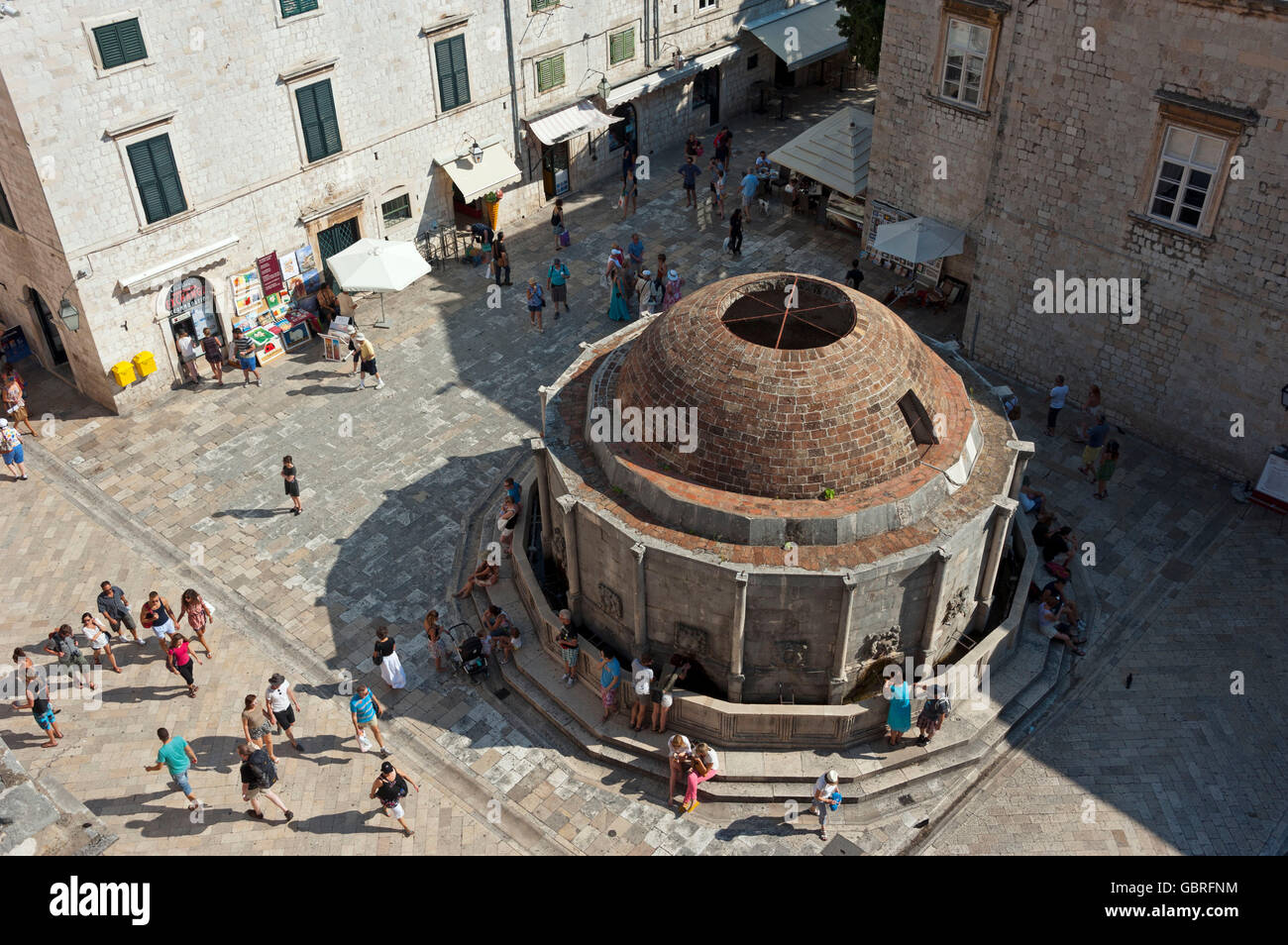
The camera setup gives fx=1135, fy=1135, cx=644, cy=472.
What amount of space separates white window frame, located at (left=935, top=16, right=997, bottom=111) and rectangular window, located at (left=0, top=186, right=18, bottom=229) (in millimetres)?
23524

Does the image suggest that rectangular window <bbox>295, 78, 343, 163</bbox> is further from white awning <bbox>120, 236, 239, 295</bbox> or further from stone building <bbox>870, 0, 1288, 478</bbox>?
stone building <bbox>870, 0, 1288, 478</bbox>

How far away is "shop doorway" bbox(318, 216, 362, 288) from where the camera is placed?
3253cm

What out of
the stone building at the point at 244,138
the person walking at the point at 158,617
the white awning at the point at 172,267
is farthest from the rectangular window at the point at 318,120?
the person walking at the point at 158,617

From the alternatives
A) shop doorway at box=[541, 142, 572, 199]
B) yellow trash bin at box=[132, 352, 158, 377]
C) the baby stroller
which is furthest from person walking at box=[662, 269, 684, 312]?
yellow trash bin at box=[132, 352, 158, 377]

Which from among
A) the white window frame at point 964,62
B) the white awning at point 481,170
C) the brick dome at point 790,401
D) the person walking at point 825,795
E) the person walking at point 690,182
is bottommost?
the person walking at point 825,795

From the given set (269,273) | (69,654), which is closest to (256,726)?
(69,654)

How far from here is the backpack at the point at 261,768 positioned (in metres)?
19.2

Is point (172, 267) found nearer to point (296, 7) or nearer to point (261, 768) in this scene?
point (296, 7)

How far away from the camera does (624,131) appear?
1588 inches

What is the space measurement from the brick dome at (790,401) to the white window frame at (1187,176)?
830 cm

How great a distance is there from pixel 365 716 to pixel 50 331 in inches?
682

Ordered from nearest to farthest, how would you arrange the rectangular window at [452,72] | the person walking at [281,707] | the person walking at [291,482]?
1. the person walking at [281,707]
2. the person walking at [291,482]
3. the rectangular window at [452,72]

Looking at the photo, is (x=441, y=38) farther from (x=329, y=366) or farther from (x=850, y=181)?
(x=850, y=181)

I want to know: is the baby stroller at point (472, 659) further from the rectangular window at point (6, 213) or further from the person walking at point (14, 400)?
the rectangular window at point (6, 213)
